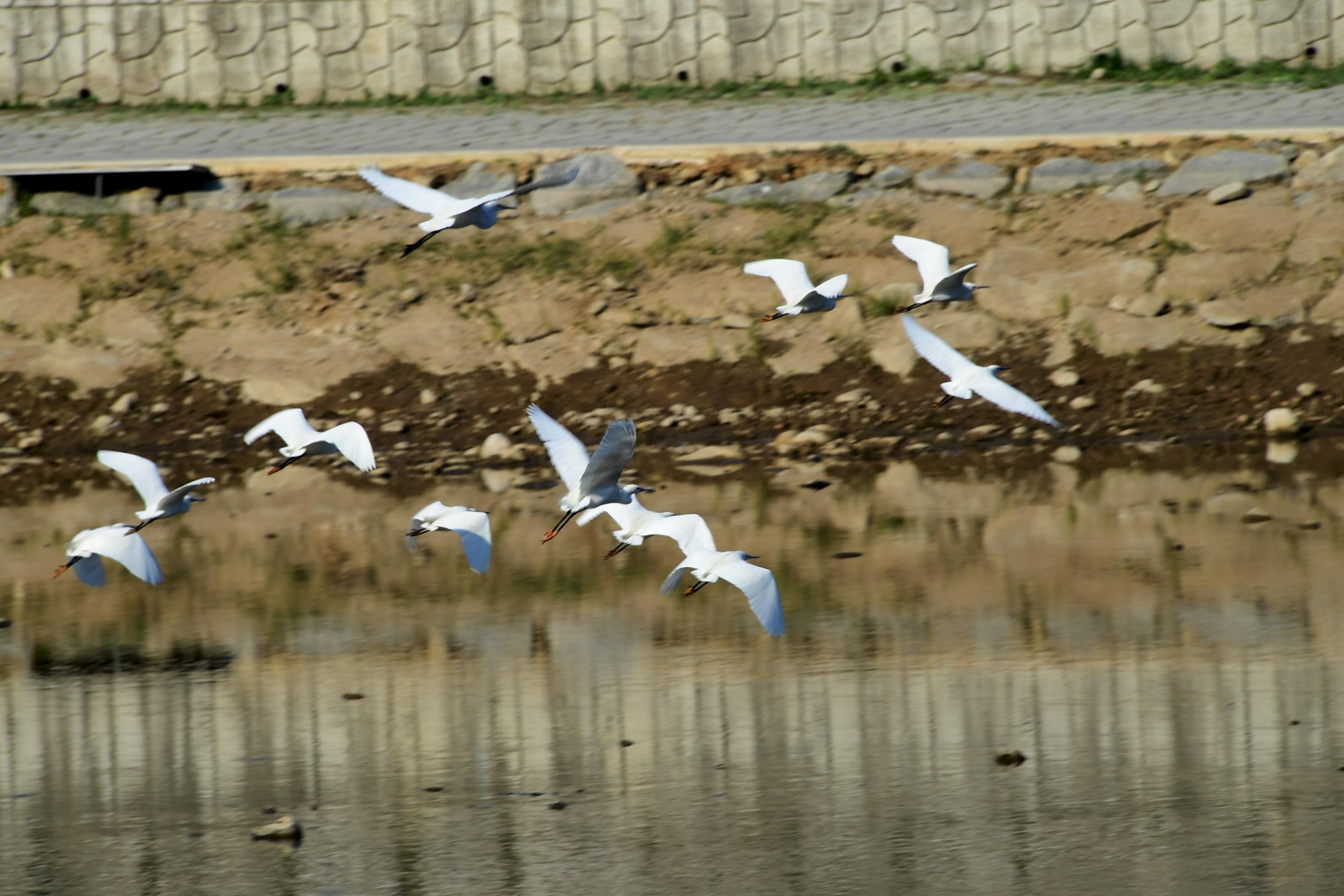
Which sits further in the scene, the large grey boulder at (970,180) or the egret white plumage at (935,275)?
the large grey boulder at (970,180)

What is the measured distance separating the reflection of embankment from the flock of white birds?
25.6 inches

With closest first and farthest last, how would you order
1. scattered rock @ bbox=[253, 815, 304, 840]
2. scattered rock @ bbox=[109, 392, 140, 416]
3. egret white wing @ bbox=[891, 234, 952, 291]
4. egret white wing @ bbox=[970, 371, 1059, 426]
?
1. scattered rock @ bbox=[253, 815, 304, 840]
2. egret white wing @ bbox=[970, 371, 1059, 426]
3. egret white wing @ bbox=[891, 234, 952, 291]
4. scattered rock @ bbox=[109, 392, 140, 416]

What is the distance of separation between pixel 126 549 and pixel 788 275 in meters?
3.93

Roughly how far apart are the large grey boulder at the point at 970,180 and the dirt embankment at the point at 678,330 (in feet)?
0.46

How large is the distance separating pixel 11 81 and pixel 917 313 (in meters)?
9.71

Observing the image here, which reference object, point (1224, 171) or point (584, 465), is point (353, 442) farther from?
point (1224, 171)

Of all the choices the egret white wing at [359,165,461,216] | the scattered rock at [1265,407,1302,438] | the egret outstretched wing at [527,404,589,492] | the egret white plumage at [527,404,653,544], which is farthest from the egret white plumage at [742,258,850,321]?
the scattered rock at [1265,407,1302,438]

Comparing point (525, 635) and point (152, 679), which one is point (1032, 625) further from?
point (152, 679)

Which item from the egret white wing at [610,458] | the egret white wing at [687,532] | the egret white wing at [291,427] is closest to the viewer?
the egret white wing at [610,458]

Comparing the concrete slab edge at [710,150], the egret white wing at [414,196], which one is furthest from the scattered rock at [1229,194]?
the egret white wing at [414,196]

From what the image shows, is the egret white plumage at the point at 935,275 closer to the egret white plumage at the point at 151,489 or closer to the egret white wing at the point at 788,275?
the egret white wing at the point at 788,275

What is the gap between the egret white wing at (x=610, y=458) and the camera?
7.45 meters

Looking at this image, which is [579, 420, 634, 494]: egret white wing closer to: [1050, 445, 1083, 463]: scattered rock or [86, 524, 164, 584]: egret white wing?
[86, 524, 164, 584]: egret white wing

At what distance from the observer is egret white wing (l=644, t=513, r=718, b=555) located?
8.17m
